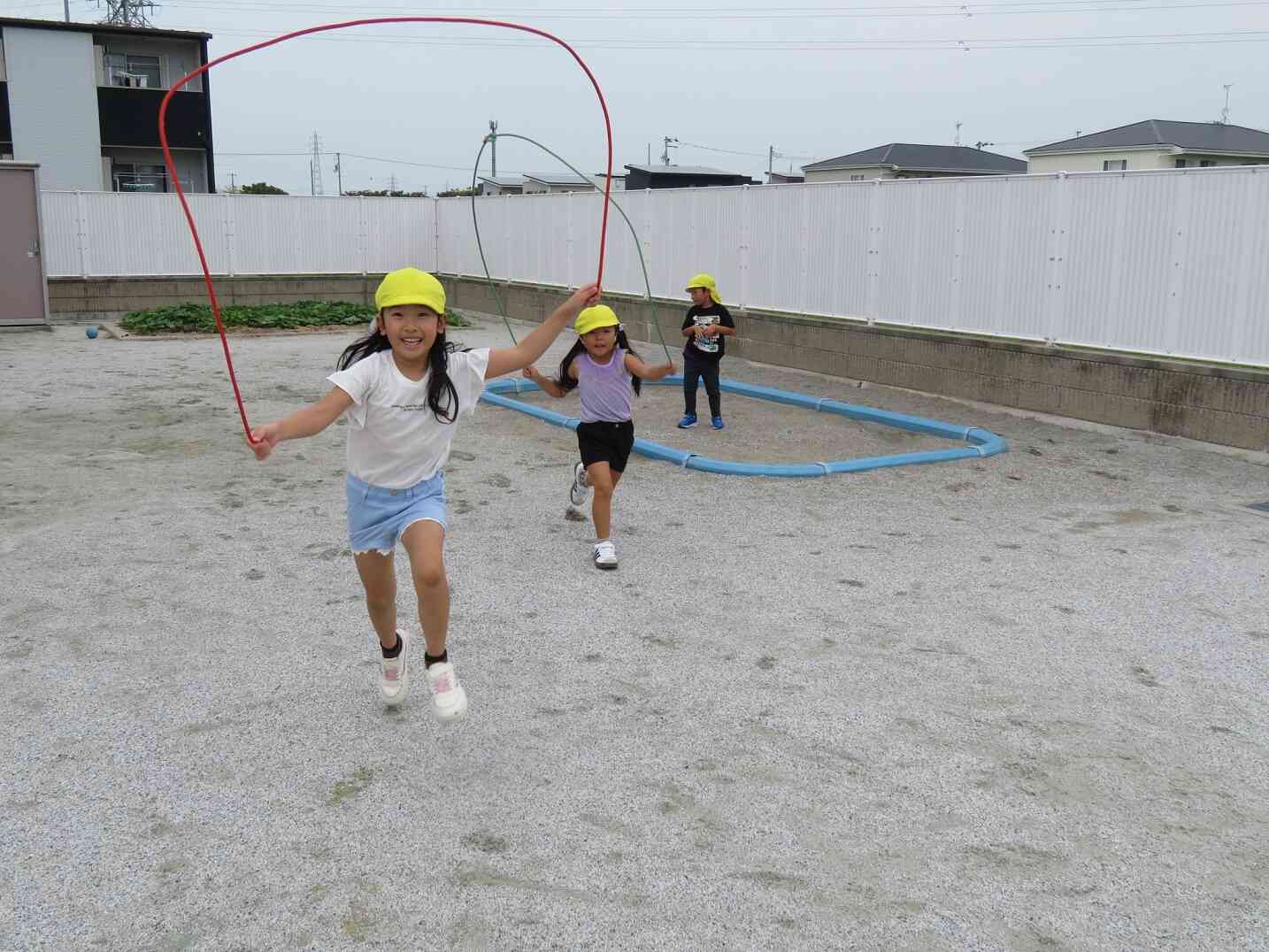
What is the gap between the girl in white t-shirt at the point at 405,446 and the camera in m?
4.24

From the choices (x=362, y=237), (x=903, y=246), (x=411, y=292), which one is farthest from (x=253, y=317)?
(x=411, y=292)

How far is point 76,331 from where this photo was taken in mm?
19250

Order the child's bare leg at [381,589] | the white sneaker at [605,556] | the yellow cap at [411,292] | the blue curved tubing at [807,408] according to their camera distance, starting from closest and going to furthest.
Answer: the yellow cap at [411,292]
the child's bare leg at [381,589]
the white sneaker at [605,556]
the blue curved tubing at [807,408]

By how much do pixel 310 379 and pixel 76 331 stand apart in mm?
7356

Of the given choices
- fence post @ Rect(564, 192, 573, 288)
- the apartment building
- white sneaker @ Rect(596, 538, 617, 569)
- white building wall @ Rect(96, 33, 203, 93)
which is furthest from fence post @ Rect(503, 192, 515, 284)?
white building wall @ Rect(96, 33, 203, 93)

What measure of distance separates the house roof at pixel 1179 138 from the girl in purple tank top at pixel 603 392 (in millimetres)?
32783

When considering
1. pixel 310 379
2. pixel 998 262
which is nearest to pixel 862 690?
pixel 998 262

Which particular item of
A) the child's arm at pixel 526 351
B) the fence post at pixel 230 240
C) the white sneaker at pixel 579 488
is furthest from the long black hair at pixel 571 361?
the fence post at pixel 230 240

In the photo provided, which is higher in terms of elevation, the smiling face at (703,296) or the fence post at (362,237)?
the fence post at (362,237)

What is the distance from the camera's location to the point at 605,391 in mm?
6957

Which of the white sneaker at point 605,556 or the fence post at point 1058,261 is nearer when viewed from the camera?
the white sneaker at point 605,556

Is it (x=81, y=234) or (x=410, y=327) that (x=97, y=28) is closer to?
(x=81, y=234)

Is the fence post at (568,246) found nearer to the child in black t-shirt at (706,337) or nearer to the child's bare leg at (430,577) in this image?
the child in black t-shirt at (706,337)

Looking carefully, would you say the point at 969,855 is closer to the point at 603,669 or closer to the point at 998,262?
the point at 603,669
